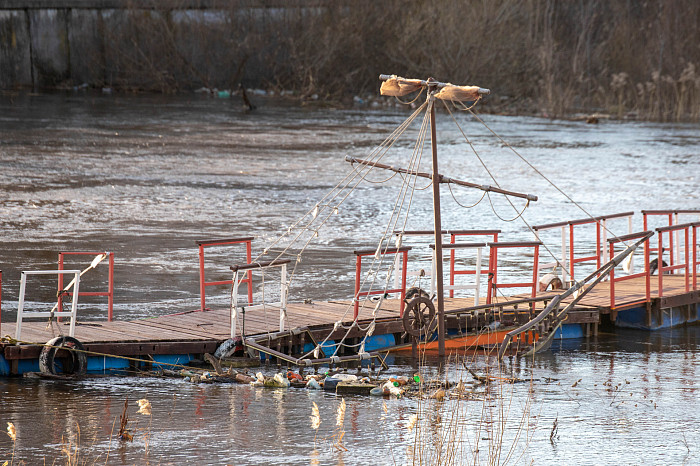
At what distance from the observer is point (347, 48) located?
204 feet

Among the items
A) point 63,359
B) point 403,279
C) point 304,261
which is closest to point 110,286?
point 63,359

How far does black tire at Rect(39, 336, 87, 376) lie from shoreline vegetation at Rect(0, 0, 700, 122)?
47203 mm

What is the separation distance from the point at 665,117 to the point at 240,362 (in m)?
41.8

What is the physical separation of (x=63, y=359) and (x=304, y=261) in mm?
Answer: 7919

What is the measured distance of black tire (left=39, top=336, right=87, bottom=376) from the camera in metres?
11.5

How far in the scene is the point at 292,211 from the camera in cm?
2486

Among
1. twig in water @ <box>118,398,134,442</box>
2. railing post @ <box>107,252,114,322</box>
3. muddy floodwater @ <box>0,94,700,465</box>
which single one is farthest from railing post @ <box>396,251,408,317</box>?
twig in water @ <box>118,398,134,442</box>

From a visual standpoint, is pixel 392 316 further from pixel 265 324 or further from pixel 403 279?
pixel 265 324

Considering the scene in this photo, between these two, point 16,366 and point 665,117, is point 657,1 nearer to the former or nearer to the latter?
point 665,117

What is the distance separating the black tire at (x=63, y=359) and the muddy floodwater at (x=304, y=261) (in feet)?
0.57

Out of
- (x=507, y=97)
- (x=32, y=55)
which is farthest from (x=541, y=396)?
(x=32, y=55)

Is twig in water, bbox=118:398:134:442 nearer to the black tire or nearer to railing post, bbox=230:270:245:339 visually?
the black tire

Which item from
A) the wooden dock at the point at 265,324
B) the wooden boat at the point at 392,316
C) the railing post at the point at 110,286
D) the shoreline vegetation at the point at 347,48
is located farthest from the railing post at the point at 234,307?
the shoreline vegetation at the point at 347,48

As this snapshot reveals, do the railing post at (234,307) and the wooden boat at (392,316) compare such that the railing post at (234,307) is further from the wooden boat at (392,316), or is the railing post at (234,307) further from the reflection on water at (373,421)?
the reflection on water at (373,421)
